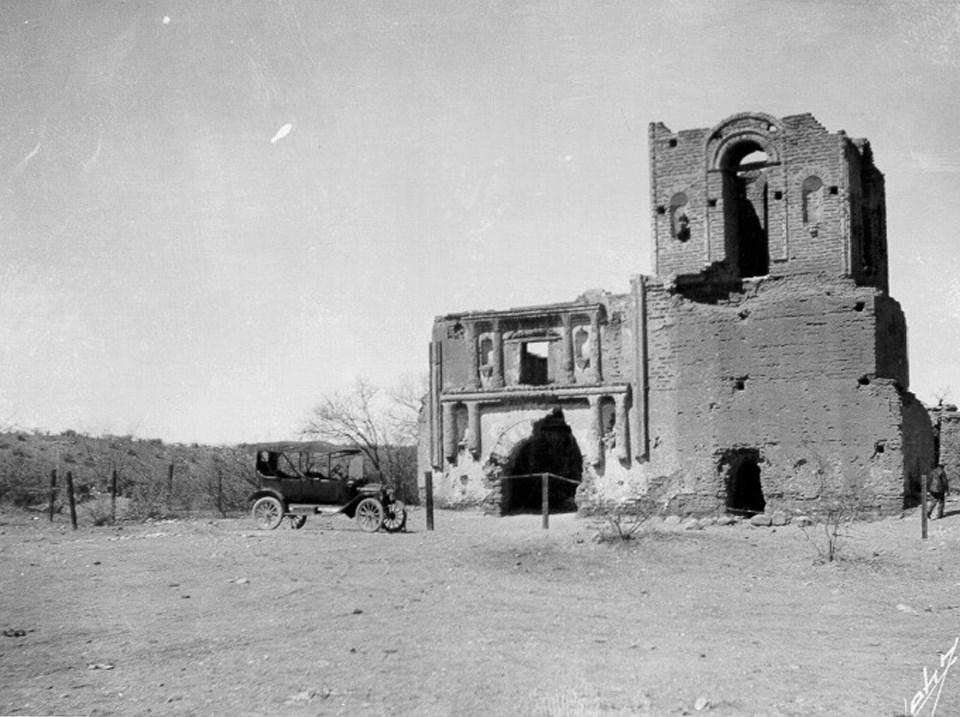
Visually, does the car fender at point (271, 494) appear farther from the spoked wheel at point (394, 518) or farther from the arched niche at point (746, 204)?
the arched niche at point (746, 204)

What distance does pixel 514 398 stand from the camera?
2683 centimetres

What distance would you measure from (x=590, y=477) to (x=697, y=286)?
4982 mm

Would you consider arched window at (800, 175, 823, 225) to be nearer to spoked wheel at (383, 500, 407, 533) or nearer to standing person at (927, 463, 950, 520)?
standing person at (927, 463, 950, 520)

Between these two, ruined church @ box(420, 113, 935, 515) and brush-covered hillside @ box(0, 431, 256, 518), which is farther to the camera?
brush-covered hillside @ box(0, 431, 256, 518)

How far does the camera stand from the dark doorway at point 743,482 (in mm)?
24000

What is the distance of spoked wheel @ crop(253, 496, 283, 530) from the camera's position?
72.8 feet
